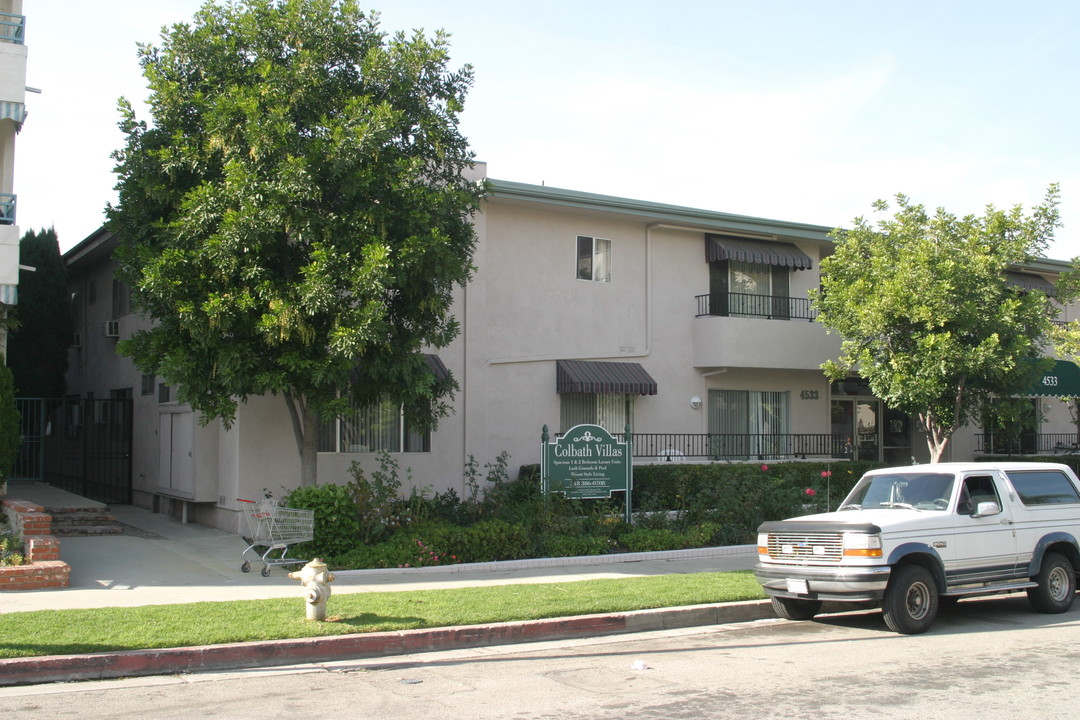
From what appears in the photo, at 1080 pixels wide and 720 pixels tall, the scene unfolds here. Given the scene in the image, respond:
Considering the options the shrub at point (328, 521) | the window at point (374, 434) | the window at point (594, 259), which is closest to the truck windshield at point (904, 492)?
the shrub at point (328, 521)

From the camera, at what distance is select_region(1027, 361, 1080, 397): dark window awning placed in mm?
24969

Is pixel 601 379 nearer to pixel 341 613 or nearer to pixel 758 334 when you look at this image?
pixel 758 334

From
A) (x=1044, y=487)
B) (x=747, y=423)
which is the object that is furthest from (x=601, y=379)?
(x=1044, y=487)

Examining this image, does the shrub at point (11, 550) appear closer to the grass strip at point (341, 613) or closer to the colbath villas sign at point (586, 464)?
the grass strip at point (341, 613)

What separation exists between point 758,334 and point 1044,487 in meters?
10.7

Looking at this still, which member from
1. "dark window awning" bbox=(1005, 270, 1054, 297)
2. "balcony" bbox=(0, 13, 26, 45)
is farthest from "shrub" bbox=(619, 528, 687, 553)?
"dark window awning" bbox=(1005, 270, 1054, 297)

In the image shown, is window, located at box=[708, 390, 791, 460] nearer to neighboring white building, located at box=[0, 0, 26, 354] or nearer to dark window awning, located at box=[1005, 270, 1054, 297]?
dark window awning, located at box=[1005, 270, 1054, 297]

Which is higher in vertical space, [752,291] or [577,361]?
[752,291]

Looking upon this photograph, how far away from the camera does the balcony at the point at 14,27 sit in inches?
601

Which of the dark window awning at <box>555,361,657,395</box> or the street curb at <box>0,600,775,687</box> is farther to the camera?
the dark window awning at <box>555,361,657,395</box>

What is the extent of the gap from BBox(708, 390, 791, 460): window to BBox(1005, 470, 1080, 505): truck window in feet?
34.2

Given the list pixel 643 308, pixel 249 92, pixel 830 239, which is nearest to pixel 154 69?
pixel 249 92

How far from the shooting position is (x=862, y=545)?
1019 cm

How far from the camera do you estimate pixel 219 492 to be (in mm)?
17391
